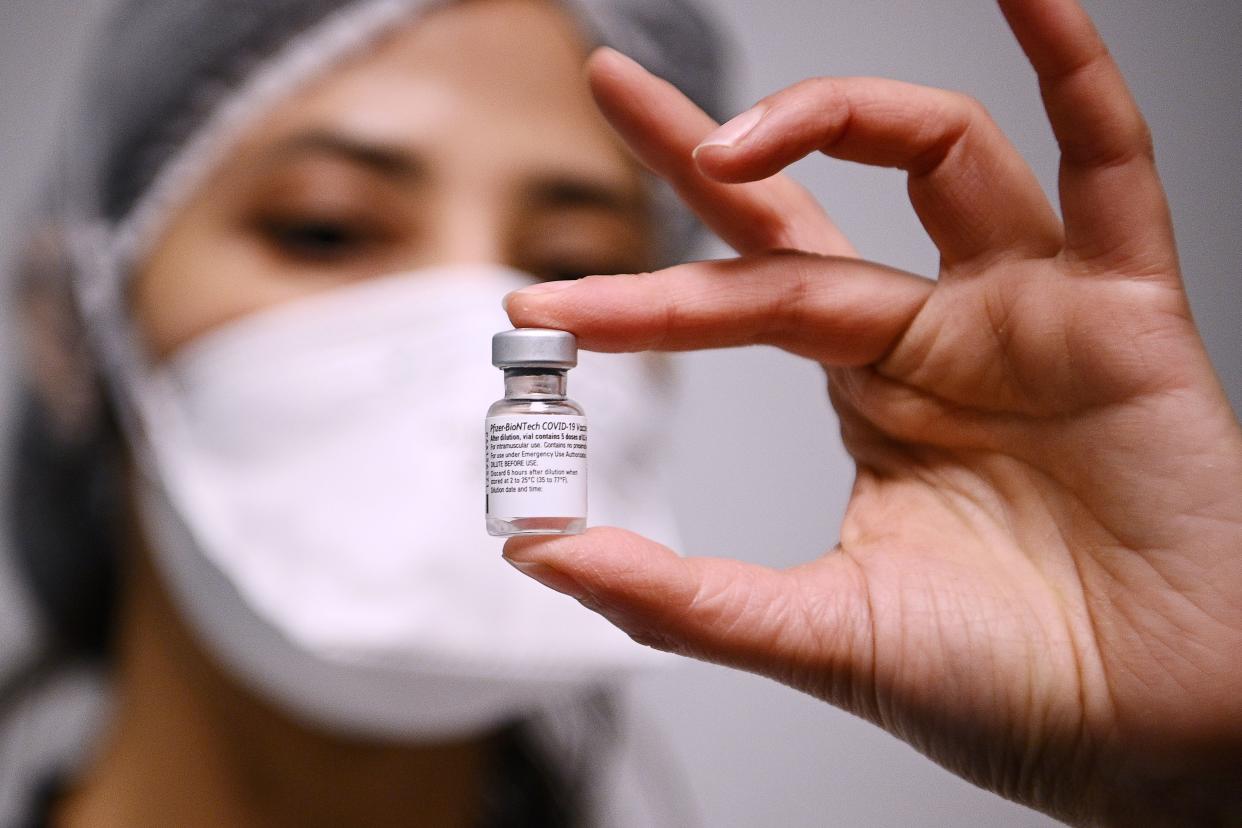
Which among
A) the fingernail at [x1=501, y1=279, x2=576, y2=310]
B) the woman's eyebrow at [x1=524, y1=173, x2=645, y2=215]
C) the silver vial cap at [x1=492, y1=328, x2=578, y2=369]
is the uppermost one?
the woman's eyebrow at [x1=524, y1=173, x2=645, y2=215]

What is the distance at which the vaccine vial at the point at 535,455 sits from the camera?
0.81 metres

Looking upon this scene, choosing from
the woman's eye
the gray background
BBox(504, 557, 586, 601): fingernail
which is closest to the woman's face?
the woman's eye

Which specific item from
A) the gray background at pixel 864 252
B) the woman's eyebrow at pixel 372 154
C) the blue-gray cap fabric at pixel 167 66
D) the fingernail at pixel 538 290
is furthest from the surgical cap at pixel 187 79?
the fingernail at pixel 538 290

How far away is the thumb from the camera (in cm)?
75

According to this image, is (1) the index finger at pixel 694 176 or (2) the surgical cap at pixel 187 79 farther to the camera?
(2) the surgical cap at pixel 187 79

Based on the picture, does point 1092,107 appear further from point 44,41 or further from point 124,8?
point 44,41

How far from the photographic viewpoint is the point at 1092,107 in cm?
79

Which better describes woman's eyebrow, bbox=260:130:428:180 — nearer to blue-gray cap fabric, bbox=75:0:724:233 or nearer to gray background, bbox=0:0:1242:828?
blue-gray cap fabric, bbox=75:0:724:233

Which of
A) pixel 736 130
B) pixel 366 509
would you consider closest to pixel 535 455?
pixel 736 130

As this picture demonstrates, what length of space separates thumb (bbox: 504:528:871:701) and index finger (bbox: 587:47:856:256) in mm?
343

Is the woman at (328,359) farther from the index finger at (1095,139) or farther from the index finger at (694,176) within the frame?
the index finger at (1095,139)

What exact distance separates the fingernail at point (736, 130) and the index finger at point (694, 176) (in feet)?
0.36

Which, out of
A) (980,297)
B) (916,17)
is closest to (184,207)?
(980,297)

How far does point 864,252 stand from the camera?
163cm
